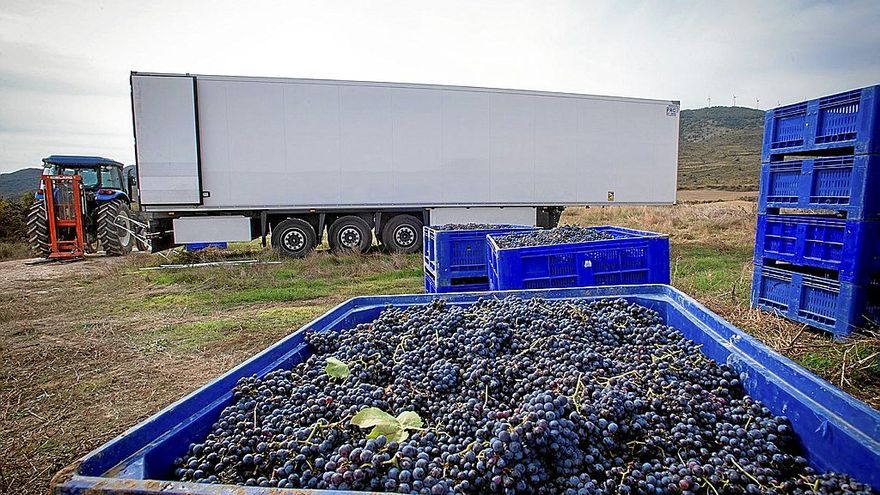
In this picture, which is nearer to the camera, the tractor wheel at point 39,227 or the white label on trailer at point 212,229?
the white label on trailer at point 212,229

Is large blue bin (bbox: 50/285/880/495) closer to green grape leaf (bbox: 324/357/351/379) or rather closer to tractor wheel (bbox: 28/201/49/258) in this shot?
green grape leaf (bbox: 324/357/351/379)

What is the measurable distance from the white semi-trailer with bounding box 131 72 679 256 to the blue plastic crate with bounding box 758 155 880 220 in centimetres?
637

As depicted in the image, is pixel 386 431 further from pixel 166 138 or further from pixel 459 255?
pixel 166 138

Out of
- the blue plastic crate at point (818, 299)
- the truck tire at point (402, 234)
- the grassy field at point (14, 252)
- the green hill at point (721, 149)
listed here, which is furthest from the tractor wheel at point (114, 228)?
the green hill at point (721, 149)

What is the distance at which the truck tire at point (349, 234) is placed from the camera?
10.3 metres

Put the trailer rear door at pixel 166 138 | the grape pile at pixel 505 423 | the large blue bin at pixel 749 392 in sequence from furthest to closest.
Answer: the trailer rear door at pixel 166 138, the grape pile at pixel 505 423, the large blue bin at pixel 749 392

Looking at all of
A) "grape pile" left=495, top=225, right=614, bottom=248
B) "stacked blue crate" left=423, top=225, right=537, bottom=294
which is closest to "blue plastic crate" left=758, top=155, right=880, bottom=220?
"grape pile" left=495, top=225, right=614, bottom=248

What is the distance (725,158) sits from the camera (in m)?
53.1

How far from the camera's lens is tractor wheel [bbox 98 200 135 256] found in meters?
11.7

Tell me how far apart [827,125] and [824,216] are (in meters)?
0.80

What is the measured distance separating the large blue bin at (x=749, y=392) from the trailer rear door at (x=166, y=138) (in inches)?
334

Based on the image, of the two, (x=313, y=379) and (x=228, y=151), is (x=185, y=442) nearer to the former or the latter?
(x=313, y=379)

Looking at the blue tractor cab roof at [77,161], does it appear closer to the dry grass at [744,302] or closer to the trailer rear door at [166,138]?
the trailer rear door at [166,138]

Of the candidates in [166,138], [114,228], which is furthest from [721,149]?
[114,228]
